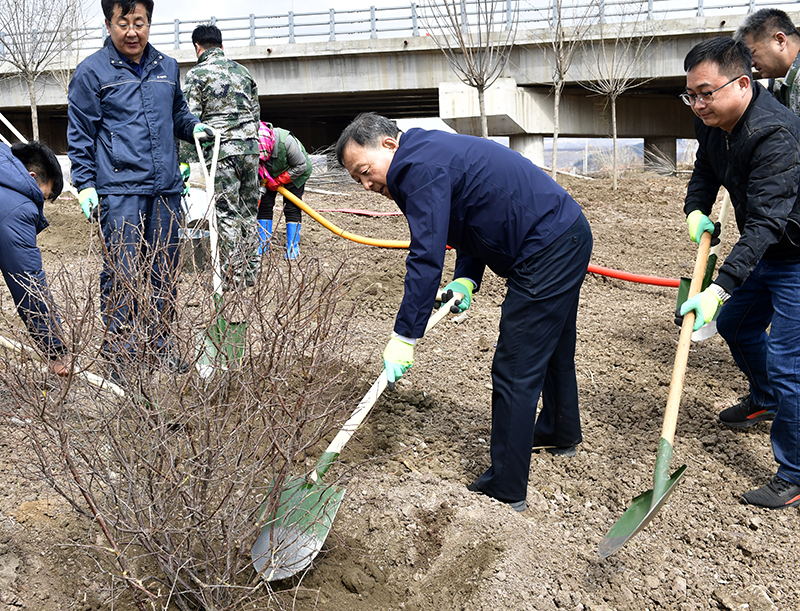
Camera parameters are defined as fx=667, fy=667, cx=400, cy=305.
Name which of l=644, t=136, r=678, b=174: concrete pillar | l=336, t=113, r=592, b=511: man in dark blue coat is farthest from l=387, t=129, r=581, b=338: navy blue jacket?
l=644, t=136, r=678, b=174: concrete pillar

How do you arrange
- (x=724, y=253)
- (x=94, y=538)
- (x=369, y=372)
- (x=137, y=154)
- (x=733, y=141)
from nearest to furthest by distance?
1. (x=94, y=538)
2. (x=733, y=141)
3. (x=137, y=154)
4. (x=369, y=372)
5. (x=724, y=253)

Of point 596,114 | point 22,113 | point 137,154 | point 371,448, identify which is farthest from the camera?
point 22,113

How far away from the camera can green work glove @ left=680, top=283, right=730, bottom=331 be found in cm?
255

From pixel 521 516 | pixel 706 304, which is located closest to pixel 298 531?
pixel 521 516

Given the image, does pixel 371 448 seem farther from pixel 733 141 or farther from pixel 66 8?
pixel 66 8

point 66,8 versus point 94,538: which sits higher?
point 66,8

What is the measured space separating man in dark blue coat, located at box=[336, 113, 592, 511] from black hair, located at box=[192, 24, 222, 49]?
2.92 metres

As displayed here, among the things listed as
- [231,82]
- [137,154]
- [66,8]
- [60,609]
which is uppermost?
[66,8]

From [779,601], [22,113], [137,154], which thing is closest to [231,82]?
[137,154]

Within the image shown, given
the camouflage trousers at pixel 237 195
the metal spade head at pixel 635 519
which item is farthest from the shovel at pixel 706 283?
the camouflage trousers at pixel 237 195

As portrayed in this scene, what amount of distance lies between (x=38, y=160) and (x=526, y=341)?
9.06 feet

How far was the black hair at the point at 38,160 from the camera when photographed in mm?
3574

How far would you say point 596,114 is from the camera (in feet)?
54.4

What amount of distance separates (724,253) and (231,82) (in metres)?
5.15
